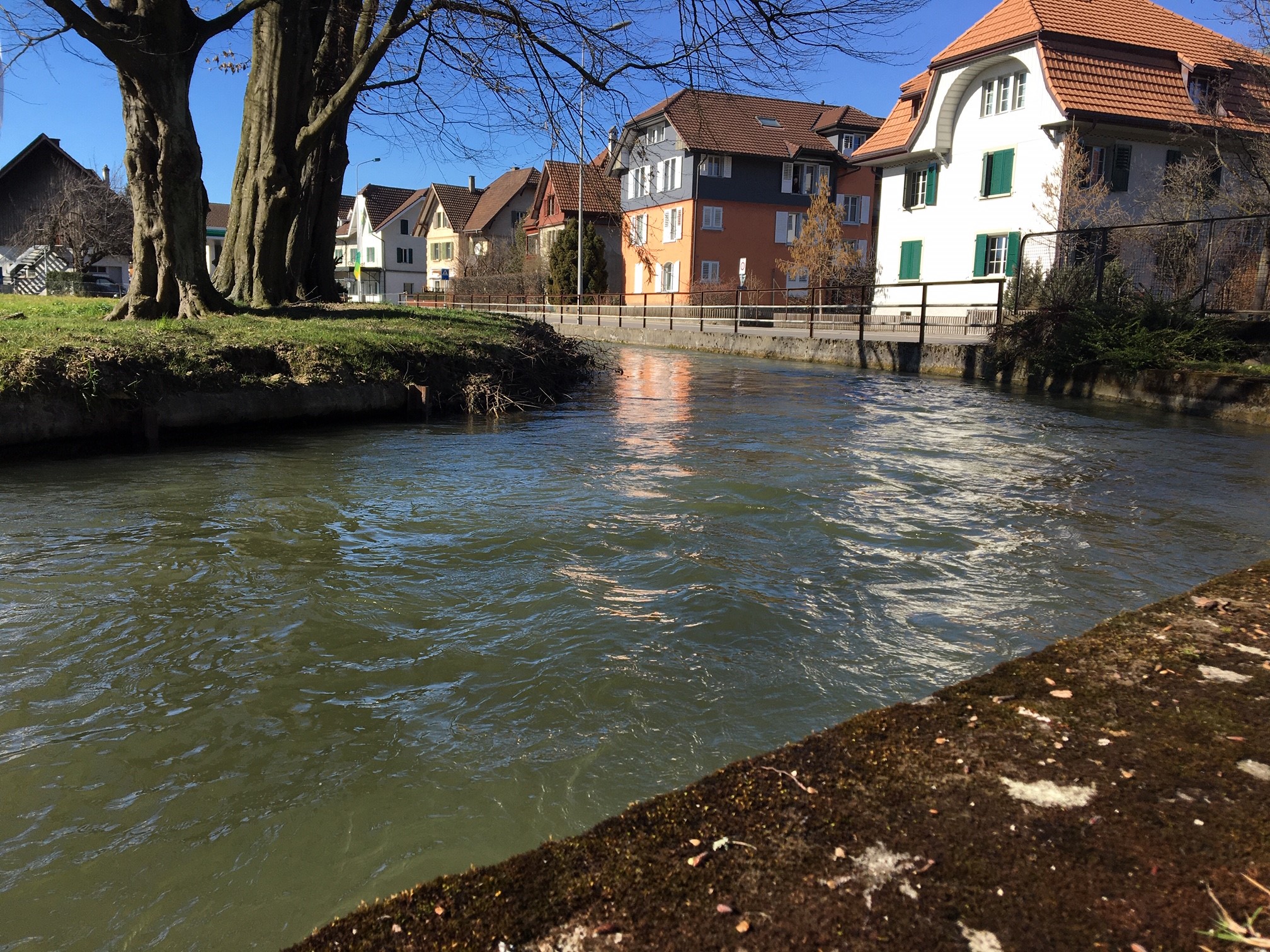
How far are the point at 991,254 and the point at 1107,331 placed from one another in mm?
16657

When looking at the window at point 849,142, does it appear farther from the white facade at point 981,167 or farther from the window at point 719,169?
the white facade at point 981,167

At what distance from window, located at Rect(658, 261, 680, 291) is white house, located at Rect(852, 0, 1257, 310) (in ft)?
54.8

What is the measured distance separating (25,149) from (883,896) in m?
56.7

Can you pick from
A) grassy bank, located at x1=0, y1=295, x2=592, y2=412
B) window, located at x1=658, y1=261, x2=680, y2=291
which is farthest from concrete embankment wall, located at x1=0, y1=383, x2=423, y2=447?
window, located at x1=658, y1=261, x2=680, y2=291

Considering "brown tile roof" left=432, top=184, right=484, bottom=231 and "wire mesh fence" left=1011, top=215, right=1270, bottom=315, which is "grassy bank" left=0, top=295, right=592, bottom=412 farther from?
"brown tile roof" left=432, top=184, right=484, bottom=231

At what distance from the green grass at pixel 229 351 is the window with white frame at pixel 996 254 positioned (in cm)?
2073

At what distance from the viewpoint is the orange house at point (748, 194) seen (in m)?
47.3

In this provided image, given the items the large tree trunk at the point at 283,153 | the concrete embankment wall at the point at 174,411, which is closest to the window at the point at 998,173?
the large tree trunk at the point at 283,153

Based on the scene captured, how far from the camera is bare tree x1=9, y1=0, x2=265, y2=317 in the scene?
11.7 metres

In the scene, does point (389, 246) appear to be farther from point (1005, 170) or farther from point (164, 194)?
point (164, 194)

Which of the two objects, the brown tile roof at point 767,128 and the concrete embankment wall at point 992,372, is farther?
the brown tile roof at point 767,128

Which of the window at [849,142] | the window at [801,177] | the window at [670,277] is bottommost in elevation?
the window at [670,277]

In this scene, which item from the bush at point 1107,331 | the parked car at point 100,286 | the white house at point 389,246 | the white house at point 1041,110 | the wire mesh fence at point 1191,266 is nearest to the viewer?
the bush at point 1107,331

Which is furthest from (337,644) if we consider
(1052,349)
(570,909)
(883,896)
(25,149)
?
(25,149)
